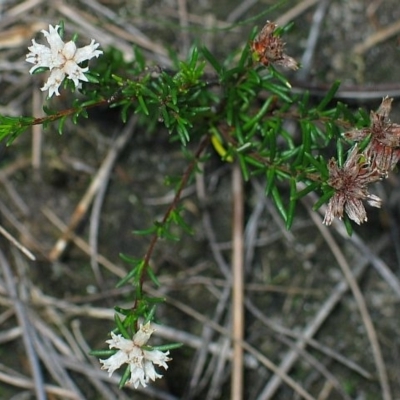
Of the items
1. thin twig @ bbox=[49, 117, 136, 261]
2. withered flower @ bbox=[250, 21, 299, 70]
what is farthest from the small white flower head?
thin twig @ bbox=[49, 117, 136, 261]

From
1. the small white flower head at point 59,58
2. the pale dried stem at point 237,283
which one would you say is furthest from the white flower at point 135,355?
the pale dried stem at point 237,283

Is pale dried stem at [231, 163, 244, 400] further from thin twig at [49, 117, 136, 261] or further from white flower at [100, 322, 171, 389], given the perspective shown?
white flower at [100, 322, 171, 389]

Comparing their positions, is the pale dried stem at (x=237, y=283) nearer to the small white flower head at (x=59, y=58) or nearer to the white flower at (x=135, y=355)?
the white flower at (x=135, y=355)

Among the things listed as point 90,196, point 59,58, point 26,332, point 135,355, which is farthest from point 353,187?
point 26,332

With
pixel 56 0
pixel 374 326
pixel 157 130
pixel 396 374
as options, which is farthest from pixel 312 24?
pixel 396 374

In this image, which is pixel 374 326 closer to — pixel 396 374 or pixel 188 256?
pixel 396 374

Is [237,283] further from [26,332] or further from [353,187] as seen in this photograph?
[353,187]

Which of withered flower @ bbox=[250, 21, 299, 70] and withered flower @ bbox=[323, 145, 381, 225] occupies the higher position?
withered flower @ bbox=[250, 21, 299, 70]
